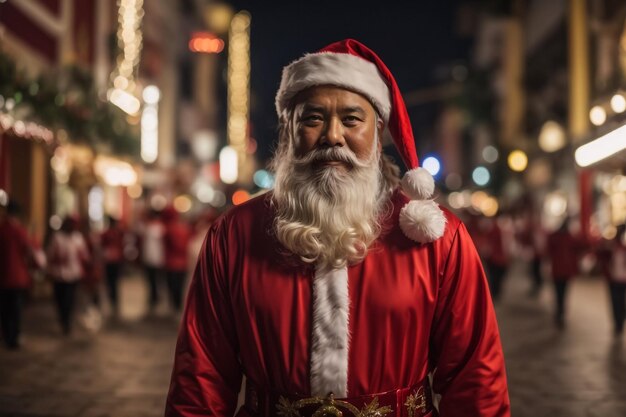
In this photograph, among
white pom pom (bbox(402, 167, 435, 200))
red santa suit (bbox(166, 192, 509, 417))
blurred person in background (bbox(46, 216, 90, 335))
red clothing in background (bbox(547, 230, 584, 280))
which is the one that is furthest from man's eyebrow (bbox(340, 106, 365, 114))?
red clothing in background (bbox(547, 230, 584, 280))

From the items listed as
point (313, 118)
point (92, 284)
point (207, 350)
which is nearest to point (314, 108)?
point (313, 118)

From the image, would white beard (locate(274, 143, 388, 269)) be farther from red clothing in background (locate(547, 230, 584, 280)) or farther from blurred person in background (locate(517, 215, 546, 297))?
blurred person in background (locate(517, 215, 546, 297))

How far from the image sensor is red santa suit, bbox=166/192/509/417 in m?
2.53

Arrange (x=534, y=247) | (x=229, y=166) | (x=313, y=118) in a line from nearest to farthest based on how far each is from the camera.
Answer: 1. (x=313, y=118)
2. (x=534, y=247)
3. (x=229, y=166)

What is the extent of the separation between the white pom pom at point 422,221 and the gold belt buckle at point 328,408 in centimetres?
58

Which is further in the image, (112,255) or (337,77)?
(112,255)

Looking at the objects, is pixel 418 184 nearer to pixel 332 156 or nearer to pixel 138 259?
pixel 332 156

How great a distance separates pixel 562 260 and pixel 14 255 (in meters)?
8.56

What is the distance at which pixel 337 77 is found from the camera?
2758 mm

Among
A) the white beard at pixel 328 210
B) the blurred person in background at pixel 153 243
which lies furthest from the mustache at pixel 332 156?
the blurred person in background at pixel 153 243

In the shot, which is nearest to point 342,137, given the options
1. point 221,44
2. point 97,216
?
→ point 97,216

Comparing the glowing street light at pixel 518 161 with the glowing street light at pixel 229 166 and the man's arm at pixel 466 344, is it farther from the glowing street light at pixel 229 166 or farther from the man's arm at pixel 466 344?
the glowing street light at pixel 229 166

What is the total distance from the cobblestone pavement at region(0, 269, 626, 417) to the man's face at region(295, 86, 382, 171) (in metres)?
4.37

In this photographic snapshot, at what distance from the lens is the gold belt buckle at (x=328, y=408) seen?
2.47 metres
